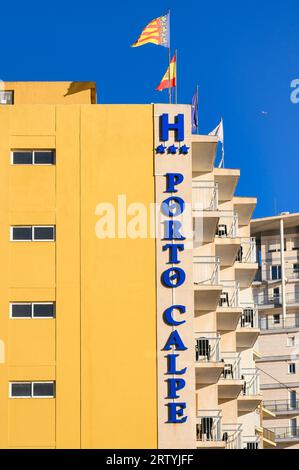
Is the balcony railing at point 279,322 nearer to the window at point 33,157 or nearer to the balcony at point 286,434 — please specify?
the balcony at point 286,434

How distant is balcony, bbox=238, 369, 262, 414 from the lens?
83125 mm

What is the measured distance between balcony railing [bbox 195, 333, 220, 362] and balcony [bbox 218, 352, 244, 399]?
2278 millimetres

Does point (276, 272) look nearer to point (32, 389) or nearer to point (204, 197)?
point (204, 197)

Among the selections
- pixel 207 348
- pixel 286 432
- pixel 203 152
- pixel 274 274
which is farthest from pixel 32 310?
pixel 274 274

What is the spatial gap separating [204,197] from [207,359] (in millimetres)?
8700

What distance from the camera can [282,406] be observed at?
4742 inches

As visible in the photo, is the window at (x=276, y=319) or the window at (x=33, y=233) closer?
the window at (x=33, y=233)

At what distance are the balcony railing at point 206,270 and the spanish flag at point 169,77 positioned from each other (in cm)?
916

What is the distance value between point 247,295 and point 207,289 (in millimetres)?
14384

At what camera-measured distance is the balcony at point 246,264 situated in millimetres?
85688

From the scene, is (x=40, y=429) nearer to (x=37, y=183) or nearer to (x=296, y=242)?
(x=37, y=183)

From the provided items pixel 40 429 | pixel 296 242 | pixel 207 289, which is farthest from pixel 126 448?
pixel 296 242

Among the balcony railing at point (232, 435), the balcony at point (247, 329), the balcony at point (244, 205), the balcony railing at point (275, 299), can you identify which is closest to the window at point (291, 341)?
the balcony railing at point (275, 299)

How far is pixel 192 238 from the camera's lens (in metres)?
72.0
